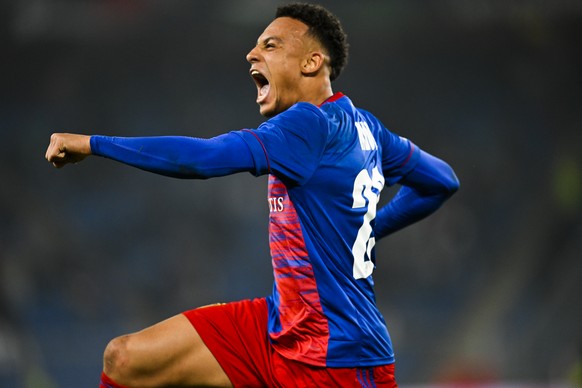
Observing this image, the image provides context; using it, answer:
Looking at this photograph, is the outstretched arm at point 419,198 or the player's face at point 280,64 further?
the outstretched arm at point 419,198

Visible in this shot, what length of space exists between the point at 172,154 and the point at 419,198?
4.34ft

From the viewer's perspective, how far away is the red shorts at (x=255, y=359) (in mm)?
2566

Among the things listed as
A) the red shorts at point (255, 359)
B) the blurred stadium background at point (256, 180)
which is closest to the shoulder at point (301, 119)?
the red shorts at point (255, 359)

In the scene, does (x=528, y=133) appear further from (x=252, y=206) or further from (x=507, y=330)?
(x=252, y=206)

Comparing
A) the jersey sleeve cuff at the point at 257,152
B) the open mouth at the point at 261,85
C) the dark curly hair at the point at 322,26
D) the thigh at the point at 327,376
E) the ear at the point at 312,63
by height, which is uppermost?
the dark curly hair at the point at 322,26

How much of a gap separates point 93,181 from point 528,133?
15.1ft

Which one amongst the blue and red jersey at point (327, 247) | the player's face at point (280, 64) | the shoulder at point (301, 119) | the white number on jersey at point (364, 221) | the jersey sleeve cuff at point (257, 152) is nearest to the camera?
the jersey sleeve cuff at point (257, 152)

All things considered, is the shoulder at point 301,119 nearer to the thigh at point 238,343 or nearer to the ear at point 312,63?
the ear at point 312,63

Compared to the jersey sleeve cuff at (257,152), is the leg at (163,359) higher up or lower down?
lower down

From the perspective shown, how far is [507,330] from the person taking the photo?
7832mm

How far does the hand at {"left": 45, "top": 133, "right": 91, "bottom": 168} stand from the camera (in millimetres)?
2188

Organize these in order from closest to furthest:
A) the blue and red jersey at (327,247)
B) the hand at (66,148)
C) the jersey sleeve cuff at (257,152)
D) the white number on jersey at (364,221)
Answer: the hand at (66,148), the jersey sleeve cuff at (257,152), the blue and red jersey at (327,247), the white number on jersey at (364,221)

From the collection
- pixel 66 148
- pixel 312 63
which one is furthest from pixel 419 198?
pixel 66 148

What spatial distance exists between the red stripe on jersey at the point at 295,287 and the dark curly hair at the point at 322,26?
576 mm
